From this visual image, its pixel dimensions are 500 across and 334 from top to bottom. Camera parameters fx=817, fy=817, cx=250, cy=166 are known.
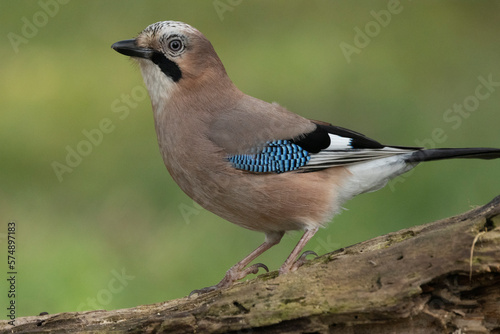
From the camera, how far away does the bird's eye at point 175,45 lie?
5746 mm

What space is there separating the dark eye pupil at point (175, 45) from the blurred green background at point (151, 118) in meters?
2.66

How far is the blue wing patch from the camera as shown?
5.58 meters

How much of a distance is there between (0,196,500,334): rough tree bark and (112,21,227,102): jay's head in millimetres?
1630

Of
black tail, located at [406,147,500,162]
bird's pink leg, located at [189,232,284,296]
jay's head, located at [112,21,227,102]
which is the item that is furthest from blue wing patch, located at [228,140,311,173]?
black tail, located at [406,147,500,162]

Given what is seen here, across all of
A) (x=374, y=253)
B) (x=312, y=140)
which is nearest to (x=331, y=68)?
(x=312, y=140)

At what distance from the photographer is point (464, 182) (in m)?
9.23

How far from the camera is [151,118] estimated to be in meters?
11.0

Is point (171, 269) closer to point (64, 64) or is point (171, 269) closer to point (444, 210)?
point (444, 210)

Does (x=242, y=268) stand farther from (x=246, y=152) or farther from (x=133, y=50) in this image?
(x=133, y=50)

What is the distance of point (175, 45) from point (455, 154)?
81.8 inches

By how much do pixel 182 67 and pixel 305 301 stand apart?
6.61 feet

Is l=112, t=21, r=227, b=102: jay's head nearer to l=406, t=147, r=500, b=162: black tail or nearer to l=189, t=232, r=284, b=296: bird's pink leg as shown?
l=189, t=232, r=284, b=296: bird's pink leg

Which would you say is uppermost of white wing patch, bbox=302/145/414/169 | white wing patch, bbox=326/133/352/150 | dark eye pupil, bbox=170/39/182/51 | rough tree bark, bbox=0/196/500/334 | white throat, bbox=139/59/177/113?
dark eye pupil, bbox=170/39/182/51

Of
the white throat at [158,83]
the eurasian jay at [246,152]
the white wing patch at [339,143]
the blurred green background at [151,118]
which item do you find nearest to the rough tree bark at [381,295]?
the eurasian jay at [246,152]
